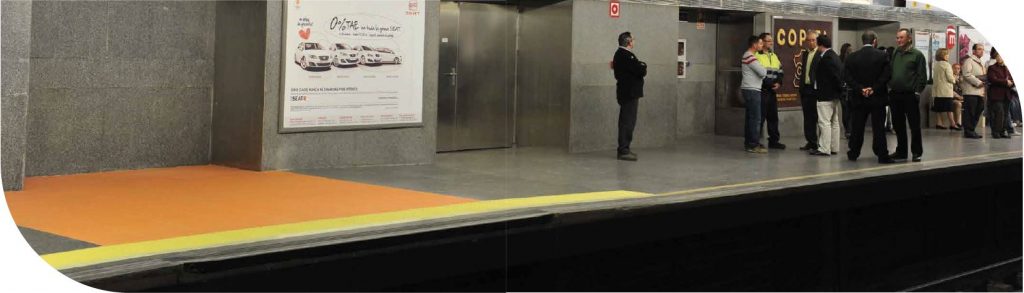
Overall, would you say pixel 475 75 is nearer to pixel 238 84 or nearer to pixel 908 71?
pixel 238 84

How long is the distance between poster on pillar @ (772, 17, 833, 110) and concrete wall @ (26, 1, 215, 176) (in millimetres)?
6079

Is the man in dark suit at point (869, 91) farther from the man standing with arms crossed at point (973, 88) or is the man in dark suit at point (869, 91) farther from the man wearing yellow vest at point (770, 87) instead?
the man wearing yellow vest at point (770, 87)

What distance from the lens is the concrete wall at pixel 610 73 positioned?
13.3 m

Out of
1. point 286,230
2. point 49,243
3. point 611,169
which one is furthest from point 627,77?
point 49,243

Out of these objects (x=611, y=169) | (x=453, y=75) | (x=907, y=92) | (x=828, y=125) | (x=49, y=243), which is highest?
(x=453, y=75)

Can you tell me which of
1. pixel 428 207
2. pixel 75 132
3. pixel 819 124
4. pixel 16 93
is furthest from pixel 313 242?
pixel 819 124

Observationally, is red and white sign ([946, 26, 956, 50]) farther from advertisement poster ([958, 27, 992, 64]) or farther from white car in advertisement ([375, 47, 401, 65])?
white car in advertisement ([375, 47, 401, 65])

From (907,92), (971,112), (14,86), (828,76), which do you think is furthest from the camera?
(971,112)

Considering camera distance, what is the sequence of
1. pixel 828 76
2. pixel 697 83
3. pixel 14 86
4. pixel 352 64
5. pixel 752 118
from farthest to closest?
pixel 697 83, pixel 752 118, pixel 828 76, pixel 352 64, pixel 14 86

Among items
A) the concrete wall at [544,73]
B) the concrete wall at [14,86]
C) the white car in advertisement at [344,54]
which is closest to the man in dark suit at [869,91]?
the concrete wall at [544,73]

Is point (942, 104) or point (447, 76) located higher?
point (447, 76)

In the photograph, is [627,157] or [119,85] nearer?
[119,85]

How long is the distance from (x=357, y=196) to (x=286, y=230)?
1922mm

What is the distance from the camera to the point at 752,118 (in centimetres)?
1345
